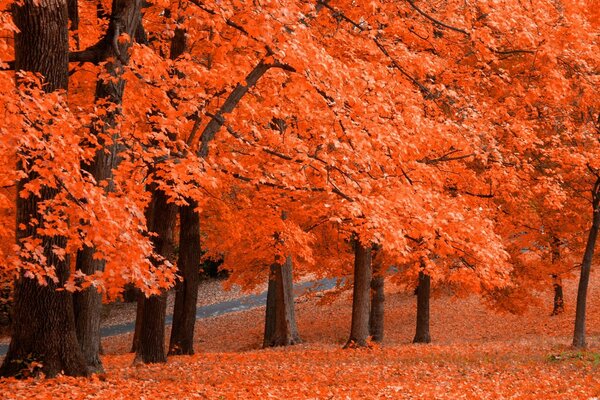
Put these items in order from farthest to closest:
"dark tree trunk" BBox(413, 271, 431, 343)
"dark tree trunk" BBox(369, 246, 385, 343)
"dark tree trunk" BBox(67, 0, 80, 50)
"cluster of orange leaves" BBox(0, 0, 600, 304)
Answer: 1. "dark tree trunk" BBox(369, 246, 385, 343)
2. "dark tree trunk" BBox(413, 271, 431, 343)
3. "dark tree trunk" BBox(67, 0, 80, 50)
4. "cluster of orange leaves" BBox(0, 0, 600, 304)

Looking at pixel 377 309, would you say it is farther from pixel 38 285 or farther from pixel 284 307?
pixel 38 285

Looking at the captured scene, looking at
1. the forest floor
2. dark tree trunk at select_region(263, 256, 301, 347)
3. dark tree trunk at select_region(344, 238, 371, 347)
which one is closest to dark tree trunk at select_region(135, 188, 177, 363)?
the forest floor

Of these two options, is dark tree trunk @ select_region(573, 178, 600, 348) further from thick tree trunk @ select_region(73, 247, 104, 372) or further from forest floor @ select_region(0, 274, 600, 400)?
thick tree trunk @ select_region(73, 247, 104, 372)

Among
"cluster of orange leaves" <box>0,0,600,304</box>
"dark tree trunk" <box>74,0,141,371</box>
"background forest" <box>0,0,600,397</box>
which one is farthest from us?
"dark tree trunk" <box>74,0,141,371</box>

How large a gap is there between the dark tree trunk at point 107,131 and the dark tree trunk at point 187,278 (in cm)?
445

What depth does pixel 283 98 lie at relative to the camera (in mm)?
12156

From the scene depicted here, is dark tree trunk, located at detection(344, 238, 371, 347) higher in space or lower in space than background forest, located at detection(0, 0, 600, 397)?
lower

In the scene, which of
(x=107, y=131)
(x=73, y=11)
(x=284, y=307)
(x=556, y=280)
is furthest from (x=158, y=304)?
(x=556, y=280)

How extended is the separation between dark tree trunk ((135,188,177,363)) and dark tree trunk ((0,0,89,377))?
12.7 ft

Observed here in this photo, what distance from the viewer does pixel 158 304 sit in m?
13.7

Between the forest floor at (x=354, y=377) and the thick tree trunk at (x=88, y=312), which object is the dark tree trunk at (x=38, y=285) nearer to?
the forest floor at (x=354, y=377)

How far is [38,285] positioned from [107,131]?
A: 2.17 meters

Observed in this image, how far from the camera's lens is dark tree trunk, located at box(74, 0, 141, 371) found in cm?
982

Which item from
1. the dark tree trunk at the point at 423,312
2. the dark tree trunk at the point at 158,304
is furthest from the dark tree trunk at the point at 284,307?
the dark tree trunk at the point at 158,304
